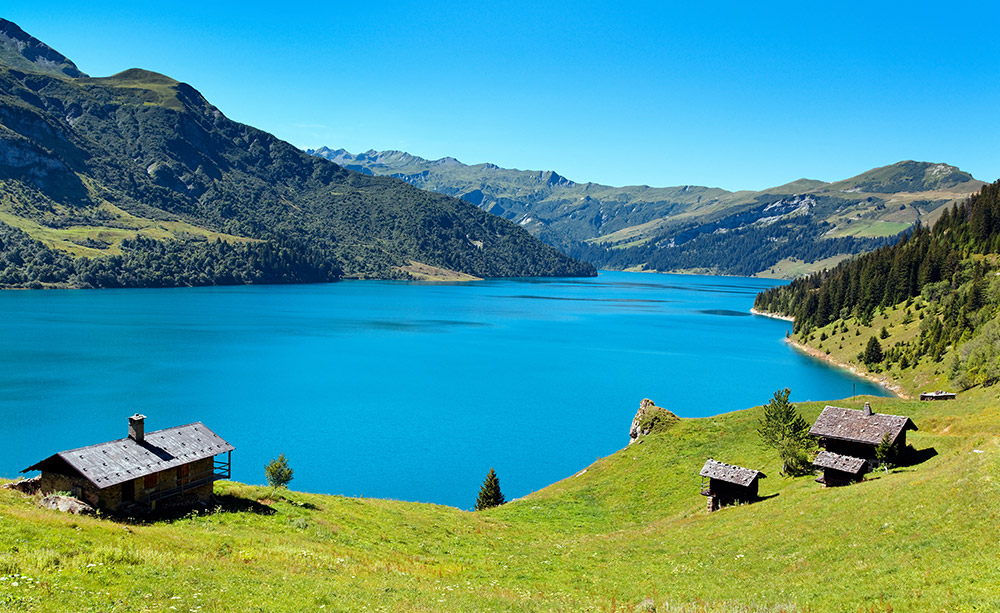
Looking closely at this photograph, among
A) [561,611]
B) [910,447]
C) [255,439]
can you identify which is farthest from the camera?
[255,439]

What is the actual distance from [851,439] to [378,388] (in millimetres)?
71359

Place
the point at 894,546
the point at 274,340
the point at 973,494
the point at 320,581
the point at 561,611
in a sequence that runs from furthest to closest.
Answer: the point at 274,340 < the point at 973,494 < the point at 894,546 < the point at 320,581 < the point at 561,611

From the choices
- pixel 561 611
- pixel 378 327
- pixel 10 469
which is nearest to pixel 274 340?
pixel 378 327

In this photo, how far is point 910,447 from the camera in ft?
136

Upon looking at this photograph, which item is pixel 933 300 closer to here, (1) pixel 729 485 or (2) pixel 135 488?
(1) pixel 729 485

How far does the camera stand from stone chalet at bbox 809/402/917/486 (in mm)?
38469

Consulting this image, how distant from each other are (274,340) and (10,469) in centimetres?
8755

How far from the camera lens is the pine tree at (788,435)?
43562mm

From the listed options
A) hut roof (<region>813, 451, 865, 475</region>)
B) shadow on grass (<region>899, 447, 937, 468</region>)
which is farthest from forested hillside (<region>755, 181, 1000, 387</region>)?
hut roof (<region>813, 451, 865, 475</region>)

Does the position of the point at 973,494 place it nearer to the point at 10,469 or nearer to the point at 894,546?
the point at 894,546

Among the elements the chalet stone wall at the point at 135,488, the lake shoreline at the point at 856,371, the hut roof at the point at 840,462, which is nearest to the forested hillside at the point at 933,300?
the lake shoreline at the point at 856,371

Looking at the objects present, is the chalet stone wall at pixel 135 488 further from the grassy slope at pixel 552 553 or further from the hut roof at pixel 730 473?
the hut roof at pixel 730 473

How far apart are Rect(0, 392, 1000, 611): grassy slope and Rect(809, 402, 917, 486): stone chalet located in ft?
4.82

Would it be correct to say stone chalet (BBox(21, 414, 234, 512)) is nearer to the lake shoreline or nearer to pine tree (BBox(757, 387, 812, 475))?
pine tree (BBox(757, 387, 812, 475))
